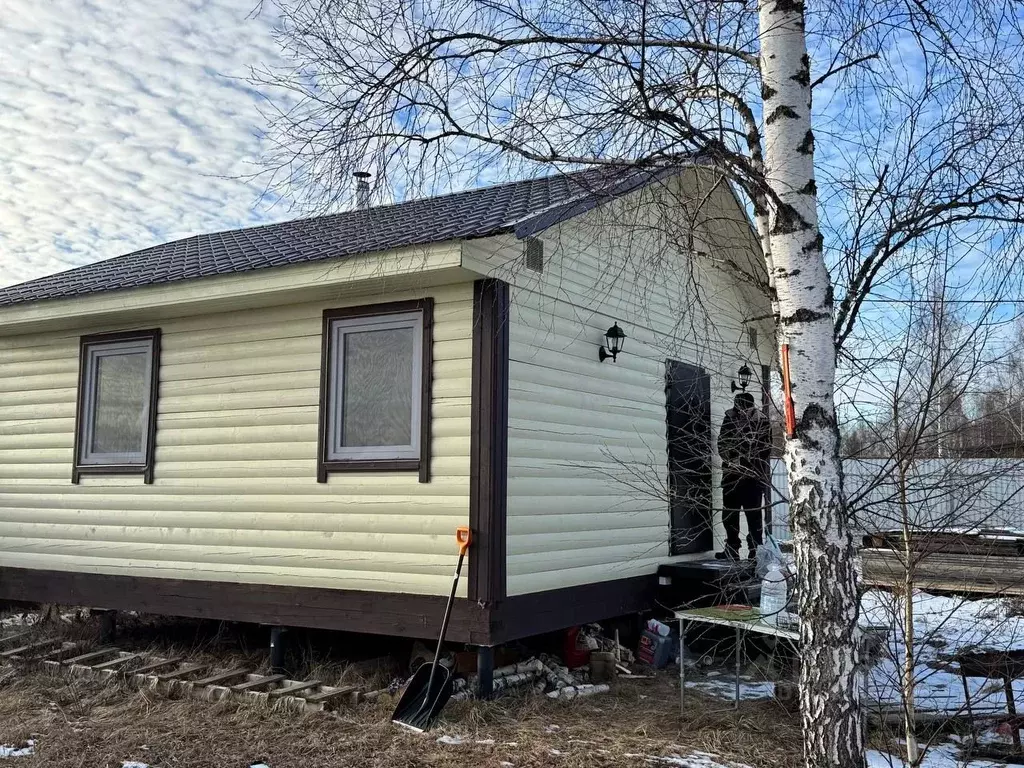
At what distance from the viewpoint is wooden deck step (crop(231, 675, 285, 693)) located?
6257mm

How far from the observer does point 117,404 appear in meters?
8.28

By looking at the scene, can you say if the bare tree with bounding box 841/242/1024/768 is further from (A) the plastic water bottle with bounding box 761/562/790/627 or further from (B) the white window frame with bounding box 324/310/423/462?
(B) the white window frame with bounding box 324/310/423/462

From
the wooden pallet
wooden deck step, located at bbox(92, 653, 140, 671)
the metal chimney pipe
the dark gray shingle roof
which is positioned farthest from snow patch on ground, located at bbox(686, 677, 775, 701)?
wooden deck step, located at bbox(92, 653, 140, 671)

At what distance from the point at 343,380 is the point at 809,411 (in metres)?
3.79

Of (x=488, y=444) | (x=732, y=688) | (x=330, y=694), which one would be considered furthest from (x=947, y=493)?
(x=330, y=694)

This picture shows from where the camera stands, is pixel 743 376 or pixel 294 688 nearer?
pixel 294 688

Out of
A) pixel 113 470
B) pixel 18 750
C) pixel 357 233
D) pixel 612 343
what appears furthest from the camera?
pixel 113 470

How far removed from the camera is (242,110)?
4.88 metres

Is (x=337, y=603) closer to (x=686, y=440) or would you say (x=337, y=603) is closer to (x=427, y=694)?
(x=427, y=694)

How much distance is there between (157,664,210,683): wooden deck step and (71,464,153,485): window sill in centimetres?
177

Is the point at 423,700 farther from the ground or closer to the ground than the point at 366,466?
closer to the ground

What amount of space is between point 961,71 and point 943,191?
586mm

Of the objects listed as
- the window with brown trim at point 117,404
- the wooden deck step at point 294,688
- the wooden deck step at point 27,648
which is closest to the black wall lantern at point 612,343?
the wooden deck step at point 294,688

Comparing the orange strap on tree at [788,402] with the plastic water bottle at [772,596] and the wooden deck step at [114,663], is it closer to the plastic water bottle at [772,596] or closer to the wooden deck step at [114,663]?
the plastic water bottle at [772,596]
